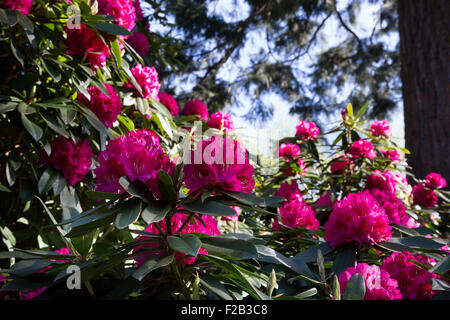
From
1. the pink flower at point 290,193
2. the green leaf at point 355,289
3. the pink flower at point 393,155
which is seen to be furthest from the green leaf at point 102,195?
the pink flower at point 393,155

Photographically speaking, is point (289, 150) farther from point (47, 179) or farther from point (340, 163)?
point (47, 179)

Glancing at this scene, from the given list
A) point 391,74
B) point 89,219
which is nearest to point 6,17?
point 89,219

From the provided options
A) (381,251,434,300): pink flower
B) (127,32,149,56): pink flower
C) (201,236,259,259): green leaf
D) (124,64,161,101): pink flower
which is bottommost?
(381,251,434,300): pink flower

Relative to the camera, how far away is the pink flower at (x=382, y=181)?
1.44m

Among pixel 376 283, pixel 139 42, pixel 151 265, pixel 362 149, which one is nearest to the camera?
pixel 151 265

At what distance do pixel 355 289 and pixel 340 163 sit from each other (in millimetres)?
1205

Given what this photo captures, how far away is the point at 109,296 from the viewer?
20.1 inches

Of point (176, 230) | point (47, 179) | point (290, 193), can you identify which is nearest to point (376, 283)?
point (176, 230)

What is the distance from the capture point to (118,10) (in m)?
1.13

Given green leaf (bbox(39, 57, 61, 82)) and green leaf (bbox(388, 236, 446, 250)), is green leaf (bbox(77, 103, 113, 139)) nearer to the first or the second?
green leaf (bbox(39, 57, 61, 82))

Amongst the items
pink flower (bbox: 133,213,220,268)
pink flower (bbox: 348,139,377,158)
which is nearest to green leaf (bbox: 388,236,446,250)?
pink flower (bbox: 133,213,220,268)

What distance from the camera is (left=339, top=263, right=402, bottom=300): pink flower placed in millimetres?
566

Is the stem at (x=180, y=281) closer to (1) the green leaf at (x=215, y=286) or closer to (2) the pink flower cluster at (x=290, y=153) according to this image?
(1) the green leaf at (x=215, y=286)
